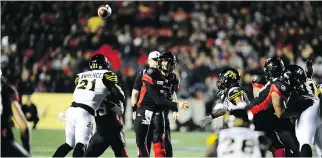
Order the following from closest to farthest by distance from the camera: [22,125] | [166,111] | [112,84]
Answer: [22,125]
[112,84]
[166,111]

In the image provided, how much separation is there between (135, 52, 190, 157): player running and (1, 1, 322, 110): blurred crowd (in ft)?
34.0

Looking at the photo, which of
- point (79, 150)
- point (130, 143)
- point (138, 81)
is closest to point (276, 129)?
point (138, 81)

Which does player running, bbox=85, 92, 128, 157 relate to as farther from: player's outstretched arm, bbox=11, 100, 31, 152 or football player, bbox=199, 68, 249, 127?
player's outstretched arm, bbox=11, 100, 31, 152

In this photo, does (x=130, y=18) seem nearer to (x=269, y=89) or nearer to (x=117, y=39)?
(x=117, y=39)

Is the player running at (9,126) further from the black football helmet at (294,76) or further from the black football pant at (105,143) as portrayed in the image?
the black football helmet at (294,76)

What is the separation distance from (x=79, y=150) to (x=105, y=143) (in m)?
0.37

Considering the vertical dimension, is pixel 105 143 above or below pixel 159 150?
above

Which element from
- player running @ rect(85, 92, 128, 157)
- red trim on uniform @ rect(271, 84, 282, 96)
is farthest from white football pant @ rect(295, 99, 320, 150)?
player running @ rect(85, 92, 128, 157)

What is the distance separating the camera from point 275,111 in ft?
34.9

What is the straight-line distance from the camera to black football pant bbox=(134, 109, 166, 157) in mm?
10820

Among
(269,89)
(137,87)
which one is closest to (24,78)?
(137,87)

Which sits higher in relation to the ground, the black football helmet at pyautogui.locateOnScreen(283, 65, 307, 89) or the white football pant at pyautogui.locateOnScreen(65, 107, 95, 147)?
the black football helmet at pyautogui.locateOnScreen(283, 65, 307, 89)

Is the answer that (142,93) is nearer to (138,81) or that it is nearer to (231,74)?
(138,81)

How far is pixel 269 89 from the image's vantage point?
10.7 m
